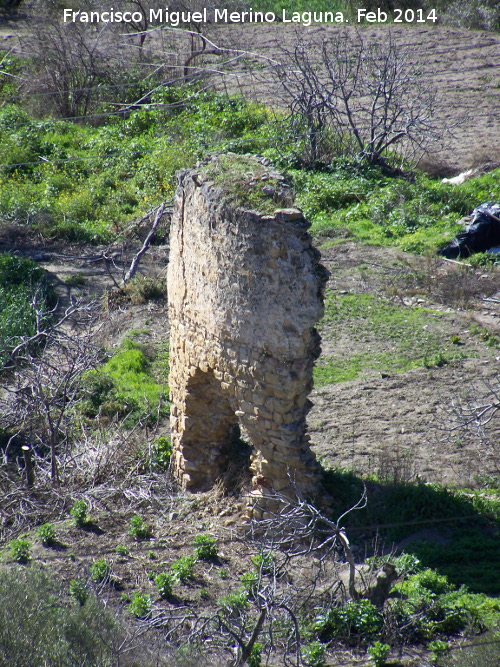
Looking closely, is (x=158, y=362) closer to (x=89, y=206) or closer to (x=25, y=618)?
(x=25, y=618)

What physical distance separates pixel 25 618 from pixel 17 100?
20440mm

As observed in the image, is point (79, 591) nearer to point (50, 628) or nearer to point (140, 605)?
point (140, 605)

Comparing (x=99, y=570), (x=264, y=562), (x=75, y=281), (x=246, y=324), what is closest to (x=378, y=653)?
(x=264, y=562)

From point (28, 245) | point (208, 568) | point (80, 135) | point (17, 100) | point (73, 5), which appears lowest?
point (208, 568)

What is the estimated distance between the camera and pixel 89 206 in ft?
51.0

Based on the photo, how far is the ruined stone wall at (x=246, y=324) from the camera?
5125 millimetres

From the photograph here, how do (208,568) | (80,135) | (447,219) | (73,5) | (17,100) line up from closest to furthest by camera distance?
(208,568)
(447,219)
(80,135)
(17,100)
(73,5)

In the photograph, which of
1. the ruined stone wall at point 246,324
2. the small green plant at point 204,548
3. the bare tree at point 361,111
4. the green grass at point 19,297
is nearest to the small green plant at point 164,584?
the small green plant at point 204,548

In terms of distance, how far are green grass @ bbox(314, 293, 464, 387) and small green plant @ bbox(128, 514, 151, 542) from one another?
3620mm

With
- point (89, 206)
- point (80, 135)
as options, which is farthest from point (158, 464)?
point (80, 135)

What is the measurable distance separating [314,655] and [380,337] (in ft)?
20.4

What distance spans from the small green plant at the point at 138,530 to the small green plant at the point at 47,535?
72cm

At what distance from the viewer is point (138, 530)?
6008 millimetres

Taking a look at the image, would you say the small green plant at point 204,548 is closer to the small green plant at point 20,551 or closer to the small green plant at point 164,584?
the small green plant at point 164,584
